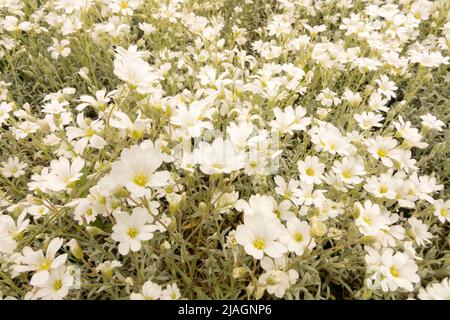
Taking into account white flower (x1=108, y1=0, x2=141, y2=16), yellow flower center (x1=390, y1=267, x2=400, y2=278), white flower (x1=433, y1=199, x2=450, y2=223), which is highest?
white flower (x1=108, y1=0, x2=141, y2=16)

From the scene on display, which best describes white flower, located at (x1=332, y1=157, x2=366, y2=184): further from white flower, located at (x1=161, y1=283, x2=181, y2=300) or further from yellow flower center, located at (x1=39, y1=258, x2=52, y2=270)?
yellow flower center, located at (x1=39, y1=258, x2=52, y2=270)

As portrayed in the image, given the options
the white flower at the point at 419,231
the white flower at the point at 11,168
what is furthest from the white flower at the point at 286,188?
the white flower at the point at 11,168

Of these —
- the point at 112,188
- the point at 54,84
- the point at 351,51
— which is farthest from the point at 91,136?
the point at 351,51

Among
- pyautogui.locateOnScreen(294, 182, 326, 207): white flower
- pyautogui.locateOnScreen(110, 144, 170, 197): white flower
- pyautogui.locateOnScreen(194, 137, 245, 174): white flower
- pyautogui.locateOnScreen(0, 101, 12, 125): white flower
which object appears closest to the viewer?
pyautogui.locateOnScreen(110, 144, 170, 197): white flower

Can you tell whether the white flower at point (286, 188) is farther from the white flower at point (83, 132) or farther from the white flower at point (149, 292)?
the white flower at point (83, 132)

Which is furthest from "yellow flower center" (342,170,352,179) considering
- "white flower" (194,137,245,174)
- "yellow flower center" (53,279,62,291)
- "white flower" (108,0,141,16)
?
"white flower" (108,0,141,16)

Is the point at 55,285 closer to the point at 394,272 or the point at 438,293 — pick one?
the point at 394,272
